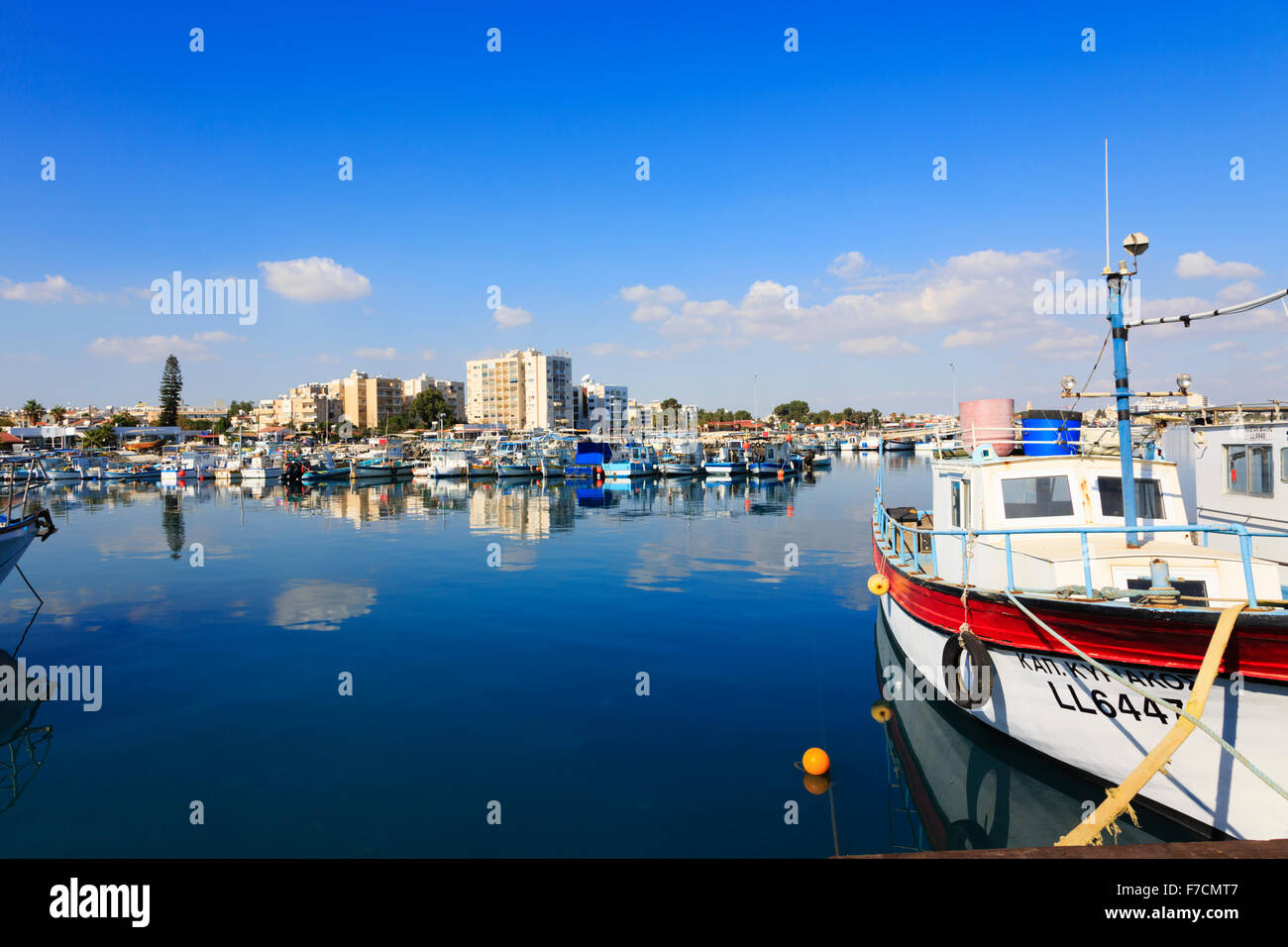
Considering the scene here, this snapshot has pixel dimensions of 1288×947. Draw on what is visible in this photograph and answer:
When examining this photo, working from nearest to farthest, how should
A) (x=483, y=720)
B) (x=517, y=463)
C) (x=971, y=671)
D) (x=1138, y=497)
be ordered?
(x=971, y=671)
(x=1138, y=497)
(x=483, y=720)
(x=517, y=463)

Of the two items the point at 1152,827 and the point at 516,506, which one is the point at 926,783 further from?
the point at 516,506

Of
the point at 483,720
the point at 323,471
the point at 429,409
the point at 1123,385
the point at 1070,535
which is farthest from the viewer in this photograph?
the point at 429,409

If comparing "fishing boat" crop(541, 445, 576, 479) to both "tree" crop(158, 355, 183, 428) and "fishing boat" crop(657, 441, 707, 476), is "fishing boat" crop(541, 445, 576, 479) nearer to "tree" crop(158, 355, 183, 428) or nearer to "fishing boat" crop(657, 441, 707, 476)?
"fishing boat" crop(657, 441, 707, 476)

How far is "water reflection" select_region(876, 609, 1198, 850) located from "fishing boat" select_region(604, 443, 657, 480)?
7382 centimetres

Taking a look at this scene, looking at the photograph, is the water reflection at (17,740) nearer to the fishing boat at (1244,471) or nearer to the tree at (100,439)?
the fishing boat at (1244,471)

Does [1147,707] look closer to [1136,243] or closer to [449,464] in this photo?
[1136,243]

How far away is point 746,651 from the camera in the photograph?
59.1 feet

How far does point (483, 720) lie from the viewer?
13.8 meters

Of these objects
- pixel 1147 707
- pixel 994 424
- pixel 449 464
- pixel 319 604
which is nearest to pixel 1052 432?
pixel 994 424

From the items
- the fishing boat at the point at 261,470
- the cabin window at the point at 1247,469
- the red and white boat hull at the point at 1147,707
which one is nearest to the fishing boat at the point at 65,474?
the fishing boat at the point at 261,470

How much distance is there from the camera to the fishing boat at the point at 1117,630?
8.55 meters

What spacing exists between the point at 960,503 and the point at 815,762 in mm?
6783
